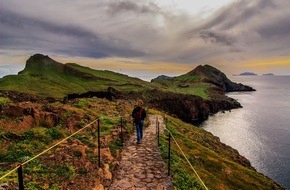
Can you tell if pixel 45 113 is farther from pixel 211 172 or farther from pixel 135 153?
pixel 211 172

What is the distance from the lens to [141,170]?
14.9m

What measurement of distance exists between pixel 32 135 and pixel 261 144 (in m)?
66.1

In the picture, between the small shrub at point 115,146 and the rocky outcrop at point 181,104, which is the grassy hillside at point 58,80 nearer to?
the rocky outcrop at point 181,104

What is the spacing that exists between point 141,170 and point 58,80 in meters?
128

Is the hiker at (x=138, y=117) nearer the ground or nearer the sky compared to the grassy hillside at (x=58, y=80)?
nearer the ground

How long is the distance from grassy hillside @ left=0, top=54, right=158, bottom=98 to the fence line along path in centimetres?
9493

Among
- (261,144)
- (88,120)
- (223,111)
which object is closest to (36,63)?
(223,111)

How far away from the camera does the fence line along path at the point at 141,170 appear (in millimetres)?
12953

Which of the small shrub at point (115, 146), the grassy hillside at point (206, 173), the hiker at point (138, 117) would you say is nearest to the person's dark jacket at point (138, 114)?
the hiker at point (138, 117)

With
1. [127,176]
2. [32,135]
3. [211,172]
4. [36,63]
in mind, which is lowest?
[211,172]

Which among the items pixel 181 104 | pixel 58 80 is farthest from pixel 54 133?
pixel 58 80

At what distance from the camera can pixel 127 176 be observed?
1399 centimetres

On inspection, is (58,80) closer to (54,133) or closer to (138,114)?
(138,114)

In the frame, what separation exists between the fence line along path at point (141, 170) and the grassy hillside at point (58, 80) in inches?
A: 3737
